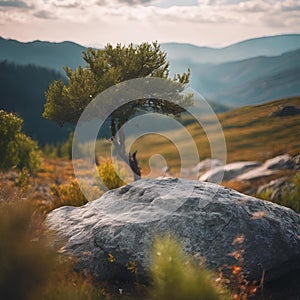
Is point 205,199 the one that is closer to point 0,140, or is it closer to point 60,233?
point 60,233

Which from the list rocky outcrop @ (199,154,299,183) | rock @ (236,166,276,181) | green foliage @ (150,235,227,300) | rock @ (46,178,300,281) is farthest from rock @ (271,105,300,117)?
green foliage @ (150,235,227,300)

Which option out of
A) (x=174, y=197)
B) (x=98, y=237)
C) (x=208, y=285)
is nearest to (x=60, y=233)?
(x=98, y=237)

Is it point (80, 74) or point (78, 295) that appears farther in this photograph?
point (80, 74)

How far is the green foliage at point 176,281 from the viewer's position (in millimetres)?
6242

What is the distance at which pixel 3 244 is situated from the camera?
7.07 metres

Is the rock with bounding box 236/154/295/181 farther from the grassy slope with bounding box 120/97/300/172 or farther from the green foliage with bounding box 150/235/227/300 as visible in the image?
the green foliage with bounding box 150/235/227/300

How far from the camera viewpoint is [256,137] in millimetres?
85312

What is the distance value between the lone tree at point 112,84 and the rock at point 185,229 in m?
8.12

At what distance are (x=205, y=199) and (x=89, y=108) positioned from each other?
10065 millimetres

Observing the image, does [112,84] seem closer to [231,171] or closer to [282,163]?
A: [282,163]

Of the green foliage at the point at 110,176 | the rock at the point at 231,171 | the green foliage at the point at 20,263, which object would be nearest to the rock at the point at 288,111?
the rock at the point at 231,171

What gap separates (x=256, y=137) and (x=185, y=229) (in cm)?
7804

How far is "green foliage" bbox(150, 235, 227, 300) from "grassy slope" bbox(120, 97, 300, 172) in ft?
98.2

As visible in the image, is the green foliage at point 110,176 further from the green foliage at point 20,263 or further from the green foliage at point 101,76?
the green foliage at point 20,263
